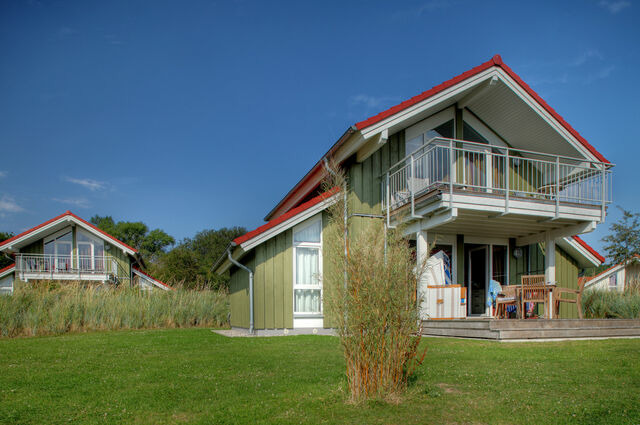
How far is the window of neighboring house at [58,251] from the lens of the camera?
86.0 ft

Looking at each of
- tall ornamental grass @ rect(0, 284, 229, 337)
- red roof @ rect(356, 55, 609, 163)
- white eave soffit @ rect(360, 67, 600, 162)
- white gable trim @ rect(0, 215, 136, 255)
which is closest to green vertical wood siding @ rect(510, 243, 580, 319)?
white eave soffit @ rect(360, 67, 600, 162)

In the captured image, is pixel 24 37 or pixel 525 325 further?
pixel 24 37

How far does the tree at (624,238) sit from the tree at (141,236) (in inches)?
2090

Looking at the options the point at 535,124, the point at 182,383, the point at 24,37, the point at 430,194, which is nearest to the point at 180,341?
the point at 182,383

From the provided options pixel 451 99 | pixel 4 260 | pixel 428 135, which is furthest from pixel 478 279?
pixel 4 260

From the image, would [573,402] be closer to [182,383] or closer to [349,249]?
[349,249]

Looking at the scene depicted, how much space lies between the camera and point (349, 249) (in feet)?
14.8

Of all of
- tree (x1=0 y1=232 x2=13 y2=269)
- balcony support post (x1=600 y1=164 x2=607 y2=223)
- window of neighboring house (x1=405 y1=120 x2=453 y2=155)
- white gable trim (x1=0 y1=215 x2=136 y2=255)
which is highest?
window of neighboring house (x1=405 y1=120 x2=453 y2=155)

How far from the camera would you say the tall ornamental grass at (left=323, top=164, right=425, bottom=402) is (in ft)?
13.9

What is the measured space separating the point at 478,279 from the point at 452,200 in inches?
198

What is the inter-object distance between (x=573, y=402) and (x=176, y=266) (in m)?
28.8

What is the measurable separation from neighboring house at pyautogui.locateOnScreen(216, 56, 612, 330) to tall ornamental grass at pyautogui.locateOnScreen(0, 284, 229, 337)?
333 centimetres

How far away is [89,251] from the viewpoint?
88.5 feet

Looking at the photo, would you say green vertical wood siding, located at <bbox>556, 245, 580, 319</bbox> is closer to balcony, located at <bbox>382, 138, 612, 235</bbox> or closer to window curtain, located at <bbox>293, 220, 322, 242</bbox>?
balcony, located at <bbox>382, 138, 612, 235</bbox>
